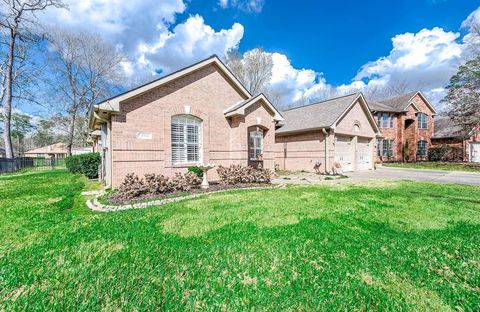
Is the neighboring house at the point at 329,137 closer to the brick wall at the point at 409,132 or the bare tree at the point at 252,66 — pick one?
the brick wall at the point at 409,132

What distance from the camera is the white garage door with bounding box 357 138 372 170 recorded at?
1783cm

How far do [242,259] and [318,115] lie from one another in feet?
53.3

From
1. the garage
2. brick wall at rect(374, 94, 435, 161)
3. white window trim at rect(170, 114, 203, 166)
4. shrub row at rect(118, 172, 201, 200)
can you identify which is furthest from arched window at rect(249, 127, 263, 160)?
brick wall at rect(374, 94, 435, 161)

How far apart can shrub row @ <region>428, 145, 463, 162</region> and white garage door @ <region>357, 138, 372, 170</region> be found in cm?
1632

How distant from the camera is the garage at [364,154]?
1784 centimetres

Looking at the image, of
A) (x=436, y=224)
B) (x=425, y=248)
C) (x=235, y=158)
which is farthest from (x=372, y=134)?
(x=425, y=248)

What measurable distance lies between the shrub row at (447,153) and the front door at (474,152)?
126 centimetres

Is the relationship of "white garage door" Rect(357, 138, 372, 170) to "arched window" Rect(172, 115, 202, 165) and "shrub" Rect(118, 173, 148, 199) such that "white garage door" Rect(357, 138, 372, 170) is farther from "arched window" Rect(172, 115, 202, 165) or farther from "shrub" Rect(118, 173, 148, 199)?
"shrub" Rect(118, 173, 148, 199)

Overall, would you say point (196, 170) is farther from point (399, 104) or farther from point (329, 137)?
point (399, 104)

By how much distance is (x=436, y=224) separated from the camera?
4895 millimetres

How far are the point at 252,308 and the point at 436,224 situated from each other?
5069 millimetres

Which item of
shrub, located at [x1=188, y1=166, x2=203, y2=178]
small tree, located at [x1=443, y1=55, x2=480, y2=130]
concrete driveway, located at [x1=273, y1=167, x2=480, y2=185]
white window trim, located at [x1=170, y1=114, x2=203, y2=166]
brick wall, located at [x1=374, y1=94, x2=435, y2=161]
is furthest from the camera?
brick wall, located at [x1=374, y1=94, x2=435, y2=161]

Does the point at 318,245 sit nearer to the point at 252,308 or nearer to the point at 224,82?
the point at 252,308

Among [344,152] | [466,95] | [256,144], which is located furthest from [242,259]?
[466,95]
